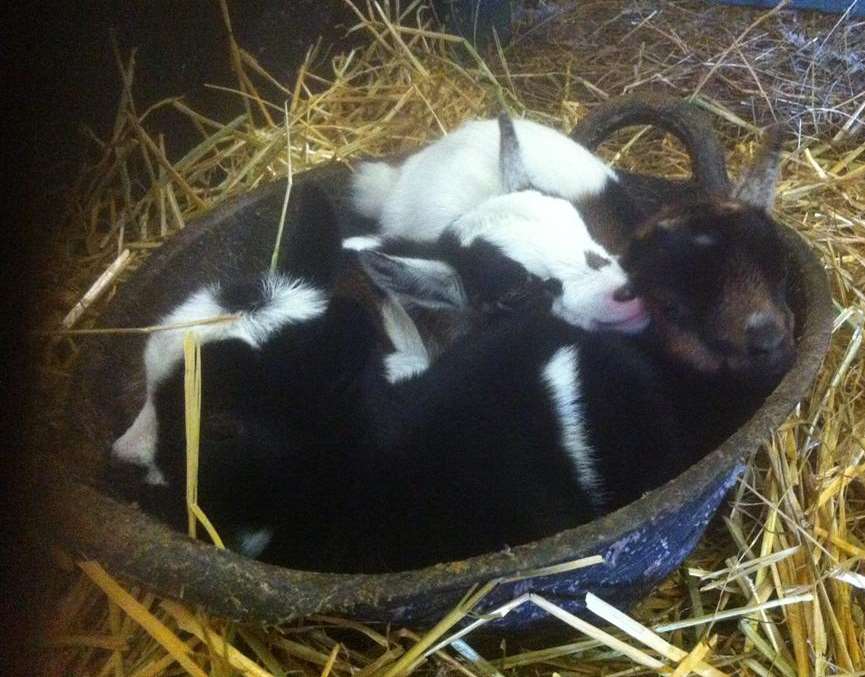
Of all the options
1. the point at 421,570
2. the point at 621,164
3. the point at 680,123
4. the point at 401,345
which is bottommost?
the point at 621,164

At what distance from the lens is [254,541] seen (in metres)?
1.61

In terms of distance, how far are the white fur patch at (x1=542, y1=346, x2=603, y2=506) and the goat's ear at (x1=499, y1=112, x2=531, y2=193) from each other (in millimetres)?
716

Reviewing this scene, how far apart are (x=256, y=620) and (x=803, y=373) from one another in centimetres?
101

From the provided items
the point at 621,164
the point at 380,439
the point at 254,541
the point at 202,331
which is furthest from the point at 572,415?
the point at 621,164

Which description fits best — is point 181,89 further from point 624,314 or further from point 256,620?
point 256,620

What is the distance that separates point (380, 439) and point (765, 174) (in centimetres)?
122

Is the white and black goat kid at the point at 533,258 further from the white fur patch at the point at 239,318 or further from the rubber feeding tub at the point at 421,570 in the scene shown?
the rubber feeding tub at the point at 421,570

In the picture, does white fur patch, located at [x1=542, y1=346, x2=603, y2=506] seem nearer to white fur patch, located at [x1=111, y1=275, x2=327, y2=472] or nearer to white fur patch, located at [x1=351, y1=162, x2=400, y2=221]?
white fur patch, located at [x1=111, y1=275, x2=327, y2=472]

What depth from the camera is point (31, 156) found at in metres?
1.62

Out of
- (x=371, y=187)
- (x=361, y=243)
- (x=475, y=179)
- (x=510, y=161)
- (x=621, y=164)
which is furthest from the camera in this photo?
(x=621, y=164)

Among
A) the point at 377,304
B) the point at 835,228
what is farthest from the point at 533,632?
the point at 835,228

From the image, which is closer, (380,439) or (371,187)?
(380,439)

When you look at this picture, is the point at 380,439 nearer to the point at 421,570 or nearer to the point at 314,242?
the point at 421,570

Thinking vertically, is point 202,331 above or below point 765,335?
above
